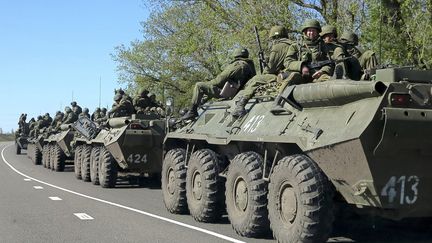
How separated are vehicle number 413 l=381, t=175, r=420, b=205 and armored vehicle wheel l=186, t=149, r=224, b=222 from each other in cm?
341

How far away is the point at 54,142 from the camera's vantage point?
24.0 metres

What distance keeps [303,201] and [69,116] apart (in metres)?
20.7

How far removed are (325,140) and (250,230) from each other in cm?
202

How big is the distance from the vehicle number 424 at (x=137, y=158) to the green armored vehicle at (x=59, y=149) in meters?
7.41

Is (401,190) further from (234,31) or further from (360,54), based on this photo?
(234,31)

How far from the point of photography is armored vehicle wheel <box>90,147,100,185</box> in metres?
16.8

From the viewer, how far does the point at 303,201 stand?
673cm

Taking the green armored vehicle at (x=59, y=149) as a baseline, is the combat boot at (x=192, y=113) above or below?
above

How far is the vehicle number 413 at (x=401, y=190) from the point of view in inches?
248

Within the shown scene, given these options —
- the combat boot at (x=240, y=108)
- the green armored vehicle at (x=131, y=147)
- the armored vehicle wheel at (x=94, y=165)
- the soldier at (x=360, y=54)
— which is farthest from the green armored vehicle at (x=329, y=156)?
the armored vehicle wheel at (x=94, y=165)

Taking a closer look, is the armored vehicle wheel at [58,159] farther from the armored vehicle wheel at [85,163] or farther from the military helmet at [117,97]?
the military helmet at [117,97]

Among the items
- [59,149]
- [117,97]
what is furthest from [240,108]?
[59,149]

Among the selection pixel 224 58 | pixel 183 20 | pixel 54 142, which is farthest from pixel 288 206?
pixel 183 20

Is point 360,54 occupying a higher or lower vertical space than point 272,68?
higher
